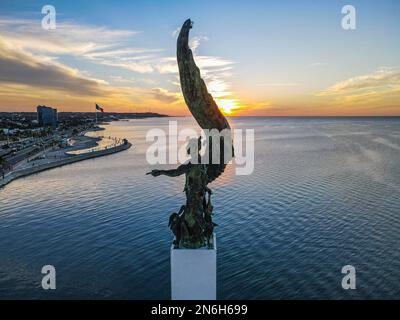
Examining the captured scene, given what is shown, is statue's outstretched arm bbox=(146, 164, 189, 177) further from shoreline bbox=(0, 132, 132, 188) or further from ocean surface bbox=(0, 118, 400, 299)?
shoreline bbox=(0, 132, 132, 188)

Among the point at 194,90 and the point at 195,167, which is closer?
the point at 194,90

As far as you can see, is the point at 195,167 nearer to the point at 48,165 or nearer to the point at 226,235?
the point at 226,235

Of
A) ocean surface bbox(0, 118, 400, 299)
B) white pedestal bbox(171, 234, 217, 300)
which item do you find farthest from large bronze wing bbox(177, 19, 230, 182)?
ocean surface bbox(0, 118, 400, 299)

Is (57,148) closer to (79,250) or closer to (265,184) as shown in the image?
(265,184)

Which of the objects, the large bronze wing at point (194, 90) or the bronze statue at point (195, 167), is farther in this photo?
the bronze statue at point (195, 167)

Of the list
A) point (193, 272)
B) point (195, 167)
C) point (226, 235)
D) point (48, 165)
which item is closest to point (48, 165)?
point (48, 165)

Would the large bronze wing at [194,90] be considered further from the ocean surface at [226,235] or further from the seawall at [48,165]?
the seawall at [48,165]

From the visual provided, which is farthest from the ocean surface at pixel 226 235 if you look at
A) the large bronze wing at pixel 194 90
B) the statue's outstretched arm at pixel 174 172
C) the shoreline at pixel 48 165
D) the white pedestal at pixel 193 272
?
the large bronze wing at pixel 194 90
